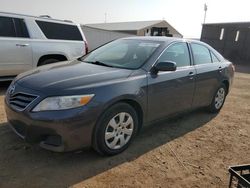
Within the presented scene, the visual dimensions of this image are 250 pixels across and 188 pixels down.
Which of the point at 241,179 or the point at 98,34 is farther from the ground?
the point at 241,179

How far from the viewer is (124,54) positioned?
4695mm

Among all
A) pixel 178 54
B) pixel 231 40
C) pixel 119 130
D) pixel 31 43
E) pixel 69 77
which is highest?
pixel 178 54

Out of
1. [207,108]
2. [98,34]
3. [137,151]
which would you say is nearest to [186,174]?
[137,151]

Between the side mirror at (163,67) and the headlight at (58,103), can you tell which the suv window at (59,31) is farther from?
the headlight at (58,103)

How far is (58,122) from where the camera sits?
10.6ft

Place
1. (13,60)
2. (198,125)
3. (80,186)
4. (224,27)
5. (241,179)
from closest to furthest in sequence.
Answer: (241,179) < (80,186) < (198,125) < (13,60) < (224,27)

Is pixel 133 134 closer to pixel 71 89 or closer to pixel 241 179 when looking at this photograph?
pixel 71 89

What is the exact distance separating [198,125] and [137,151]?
1.84m

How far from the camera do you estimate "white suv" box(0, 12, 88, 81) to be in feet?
22.4

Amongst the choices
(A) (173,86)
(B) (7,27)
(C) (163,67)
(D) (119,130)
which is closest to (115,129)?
(D) (119,130)

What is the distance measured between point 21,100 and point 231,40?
2992cm

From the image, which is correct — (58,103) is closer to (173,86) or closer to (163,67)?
(163,67)

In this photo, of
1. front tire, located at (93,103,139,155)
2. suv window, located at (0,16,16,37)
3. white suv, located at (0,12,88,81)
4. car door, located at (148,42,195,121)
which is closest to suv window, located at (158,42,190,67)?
car door, located at (148,42,195,121)

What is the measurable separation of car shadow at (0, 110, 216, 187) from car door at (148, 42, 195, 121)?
1.67 ft
